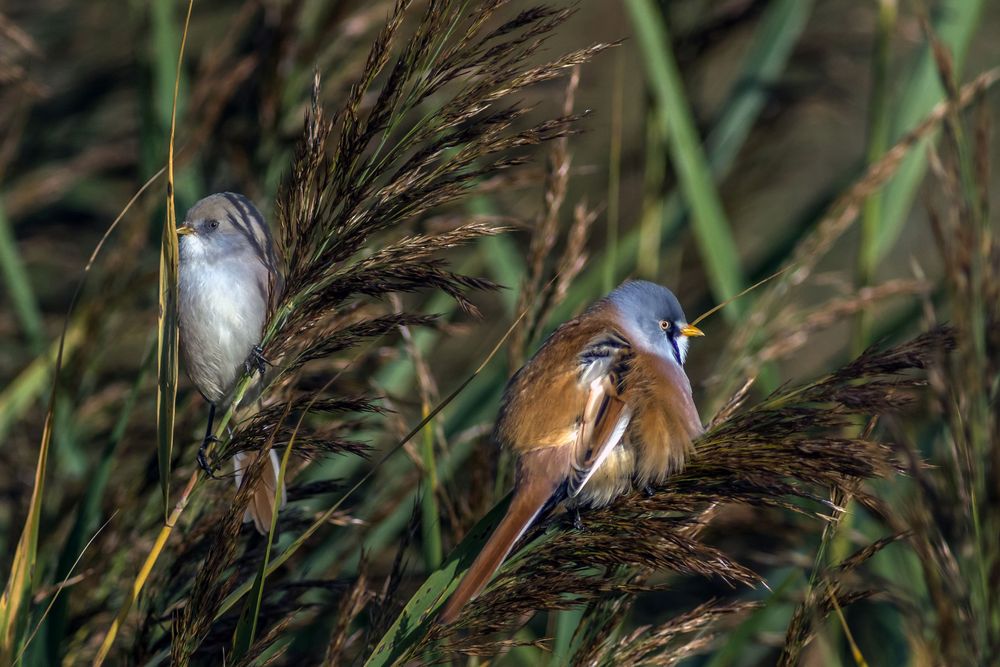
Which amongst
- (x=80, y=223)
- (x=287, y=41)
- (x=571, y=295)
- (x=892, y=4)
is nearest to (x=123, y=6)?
(x=80, y=223)

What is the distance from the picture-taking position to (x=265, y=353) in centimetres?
157

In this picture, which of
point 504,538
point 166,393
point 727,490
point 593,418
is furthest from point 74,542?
point 727,490

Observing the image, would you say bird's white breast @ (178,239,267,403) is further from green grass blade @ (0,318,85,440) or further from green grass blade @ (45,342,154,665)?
green grass blade @ (0,318,85,440)

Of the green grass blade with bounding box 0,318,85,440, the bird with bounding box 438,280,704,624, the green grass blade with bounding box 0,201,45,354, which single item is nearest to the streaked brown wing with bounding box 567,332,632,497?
the bird with bounding box 438,280,704,624

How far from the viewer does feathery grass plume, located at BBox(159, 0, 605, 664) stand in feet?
4.95

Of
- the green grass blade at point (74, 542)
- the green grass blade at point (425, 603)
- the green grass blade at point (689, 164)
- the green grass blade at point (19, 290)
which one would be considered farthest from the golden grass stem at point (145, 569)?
the green grass blade at point (689, 164)

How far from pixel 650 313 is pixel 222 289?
3.13ft

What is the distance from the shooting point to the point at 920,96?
8.83 ft

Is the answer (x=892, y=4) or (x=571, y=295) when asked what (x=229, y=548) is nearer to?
(x=571, y=295)

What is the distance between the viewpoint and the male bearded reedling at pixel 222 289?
2.16 meters

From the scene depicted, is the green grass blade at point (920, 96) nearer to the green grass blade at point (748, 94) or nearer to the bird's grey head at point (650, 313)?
A: the green grass blade at point (748, 94)

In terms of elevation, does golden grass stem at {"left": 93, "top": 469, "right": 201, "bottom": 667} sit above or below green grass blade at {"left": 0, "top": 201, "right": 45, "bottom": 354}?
below

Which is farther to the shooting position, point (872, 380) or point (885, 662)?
point (885, 662)

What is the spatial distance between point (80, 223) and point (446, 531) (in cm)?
234
